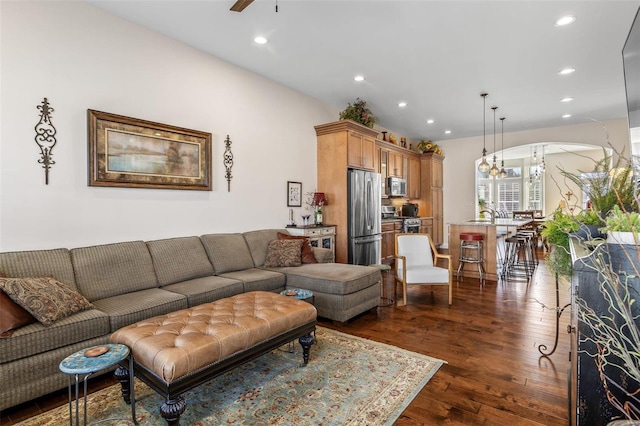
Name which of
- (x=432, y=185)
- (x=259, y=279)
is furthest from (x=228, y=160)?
(x=432, y=185)

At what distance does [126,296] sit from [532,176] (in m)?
→ 13.2

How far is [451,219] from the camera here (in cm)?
905

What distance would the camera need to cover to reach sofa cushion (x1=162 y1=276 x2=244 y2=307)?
2975 mm

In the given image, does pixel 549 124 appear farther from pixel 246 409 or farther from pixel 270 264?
pixel 246 409

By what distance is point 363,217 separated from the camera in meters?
5.62

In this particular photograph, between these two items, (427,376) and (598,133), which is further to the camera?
(598,133)

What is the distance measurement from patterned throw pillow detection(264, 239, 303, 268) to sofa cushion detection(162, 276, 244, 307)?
77cm

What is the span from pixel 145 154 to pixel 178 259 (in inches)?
45.6

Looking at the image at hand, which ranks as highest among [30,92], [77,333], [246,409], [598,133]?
[598,133]

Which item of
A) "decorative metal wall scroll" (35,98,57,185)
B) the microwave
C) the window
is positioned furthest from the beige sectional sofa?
the window

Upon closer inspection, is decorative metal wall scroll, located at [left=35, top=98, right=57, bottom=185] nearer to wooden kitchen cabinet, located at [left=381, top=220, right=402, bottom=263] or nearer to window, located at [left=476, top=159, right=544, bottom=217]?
wooden kitchen cabinet, located at [left=381, top=220, right=402, bottom=263]

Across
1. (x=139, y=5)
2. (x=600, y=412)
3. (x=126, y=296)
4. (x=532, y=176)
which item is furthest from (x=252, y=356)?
(x=532, y=176)

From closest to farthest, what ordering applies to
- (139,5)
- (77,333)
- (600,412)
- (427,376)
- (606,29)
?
(600,412), (77,333), (427,376), (139,5), (606,29)

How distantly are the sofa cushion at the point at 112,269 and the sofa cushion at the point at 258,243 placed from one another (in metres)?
1.25
